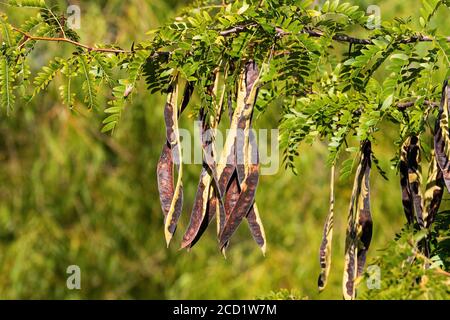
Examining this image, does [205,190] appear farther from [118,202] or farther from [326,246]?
[118,202]

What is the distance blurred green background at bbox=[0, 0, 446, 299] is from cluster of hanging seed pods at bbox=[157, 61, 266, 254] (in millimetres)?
2869

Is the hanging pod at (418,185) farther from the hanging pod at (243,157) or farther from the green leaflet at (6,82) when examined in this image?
the green leaflet at (6,82)

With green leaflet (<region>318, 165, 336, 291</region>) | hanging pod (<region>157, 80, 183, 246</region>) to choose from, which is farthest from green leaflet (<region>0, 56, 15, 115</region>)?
green leaflet (<region>318, 165, 336, 291</region>)

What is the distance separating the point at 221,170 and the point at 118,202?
335cm

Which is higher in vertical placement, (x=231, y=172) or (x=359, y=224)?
(x=231, y=172)

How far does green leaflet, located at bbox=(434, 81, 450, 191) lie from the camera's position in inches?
56.1

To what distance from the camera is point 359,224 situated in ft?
5.14

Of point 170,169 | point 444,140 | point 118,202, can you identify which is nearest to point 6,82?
point 170,169

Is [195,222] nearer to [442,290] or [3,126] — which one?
[442,290]

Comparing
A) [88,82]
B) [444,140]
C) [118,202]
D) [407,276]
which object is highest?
[88,82]

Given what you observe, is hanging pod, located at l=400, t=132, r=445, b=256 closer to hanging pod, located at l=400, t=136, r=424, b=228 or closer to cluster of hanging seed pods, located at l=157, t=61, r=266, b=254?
hanging pod, located at l=400, t=136, r=424, b=228

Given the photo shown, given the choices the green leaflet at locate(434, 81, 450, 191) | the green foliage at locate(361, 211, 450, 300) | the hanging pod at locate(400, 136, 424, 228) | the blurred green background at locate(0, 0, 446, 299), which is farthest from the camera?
the blurred green background at locate(0, 0, 446, 299)

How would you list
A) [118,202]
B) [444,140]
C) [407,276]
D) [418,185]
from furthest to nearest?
[118,202]
[418,185]
[444,140]
[407,276]
